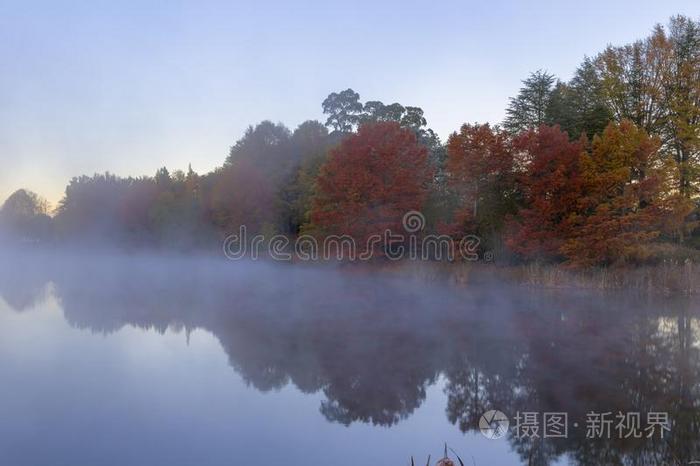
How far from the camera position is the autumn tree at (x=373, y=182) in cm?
2534

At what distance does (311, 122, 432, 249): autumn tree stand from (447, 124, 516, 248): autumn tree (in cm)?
228

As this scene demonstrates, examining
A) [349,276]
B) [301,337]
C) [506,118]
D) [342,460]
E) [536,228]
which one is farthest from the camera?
[506,118]

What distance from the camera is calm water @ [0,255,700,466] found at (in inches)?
256

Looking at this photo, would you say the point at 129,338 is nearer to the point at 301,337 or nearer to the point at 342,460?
the point at 301,337

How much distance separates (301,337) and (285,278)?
16.0 metres

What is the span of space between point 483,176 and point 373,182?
5379 millimetres

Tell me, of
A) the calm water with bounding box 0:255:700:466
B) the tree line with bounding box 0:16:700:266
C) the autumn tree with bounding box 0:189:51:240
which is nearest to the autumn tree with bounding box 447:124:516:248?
the tree line with bounding box 0:16:700:266

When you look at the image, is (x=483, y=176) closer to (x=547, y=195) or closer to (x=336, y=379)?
(x=547, y=195)

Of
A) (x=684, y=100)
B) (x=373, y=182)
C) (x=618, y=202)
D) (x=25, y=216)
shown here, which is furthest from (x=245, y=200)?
(x=25, y=216)

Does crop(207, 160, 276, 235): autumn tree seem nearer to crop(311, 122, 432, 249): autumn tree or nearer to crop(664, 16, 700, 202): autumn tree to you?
crop(311, 122, 432, 249): autumn tree

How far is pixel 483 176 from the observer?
80.0ft

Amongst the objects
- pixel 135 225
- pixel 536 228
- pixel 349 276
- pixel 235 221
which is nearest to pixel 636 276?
pixel 536 228

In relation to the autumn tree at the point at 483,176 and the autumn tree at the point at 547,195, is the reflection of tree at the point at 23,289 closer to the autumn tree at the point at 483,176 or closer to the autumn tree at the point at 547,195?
the autumn tree at the point at 483,176

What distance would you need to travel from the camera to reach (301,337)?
12.9m
